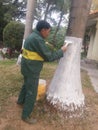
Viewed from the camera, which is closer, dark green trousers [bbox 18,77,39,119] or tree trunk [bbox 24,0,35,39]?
dark green trousers [bbox 18,77,39,119]

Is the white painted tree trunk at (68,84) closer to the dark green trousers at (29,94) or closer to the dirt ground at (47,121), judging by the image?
the dirt ground at (47,121)

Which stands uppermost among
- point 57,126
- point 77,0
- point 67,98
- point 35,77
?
point 77,0

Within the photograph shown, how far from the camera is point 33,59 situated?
16.3ft

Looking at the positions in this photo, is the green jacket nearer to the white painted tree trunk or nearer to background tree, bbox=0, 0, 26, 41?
the white painted tree trunk

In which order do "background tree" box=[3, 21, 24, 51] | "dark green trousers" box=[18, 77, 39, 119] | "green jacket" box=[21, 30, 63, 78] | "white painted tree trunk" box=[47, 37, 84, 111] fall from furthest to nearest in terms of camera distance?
"background tree" box=[3, 21, 24, 51] → "white painted tree trunk" box=[47, 37, 84, 111] → "dark green trousers" box=[18, 77, 39, 119] → "green jacket" box=[21, 30, 63, 78]

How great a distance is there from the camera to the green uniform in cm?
490

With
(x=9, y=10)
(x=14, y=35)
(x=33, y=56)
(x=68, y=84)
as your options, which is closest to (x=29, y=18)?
(x=14, y=35)

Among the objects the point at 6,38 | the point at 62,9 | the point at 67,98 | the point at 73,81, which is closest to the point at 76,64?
the point at 73,81

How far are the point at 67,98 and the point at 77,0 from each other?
188 cm

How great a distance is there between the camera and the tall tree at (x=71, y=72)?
18.2 ft

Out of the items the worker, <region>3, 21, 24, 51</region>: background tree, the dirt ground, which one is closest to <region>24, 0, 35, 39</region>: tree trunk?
the dirt ground

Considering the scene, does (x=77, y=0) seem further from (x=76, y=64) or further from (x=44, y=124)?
(x=44, y=124)

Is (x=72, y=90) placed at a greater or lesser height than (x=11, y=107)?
greater

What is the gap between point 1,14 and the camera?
28.8m
